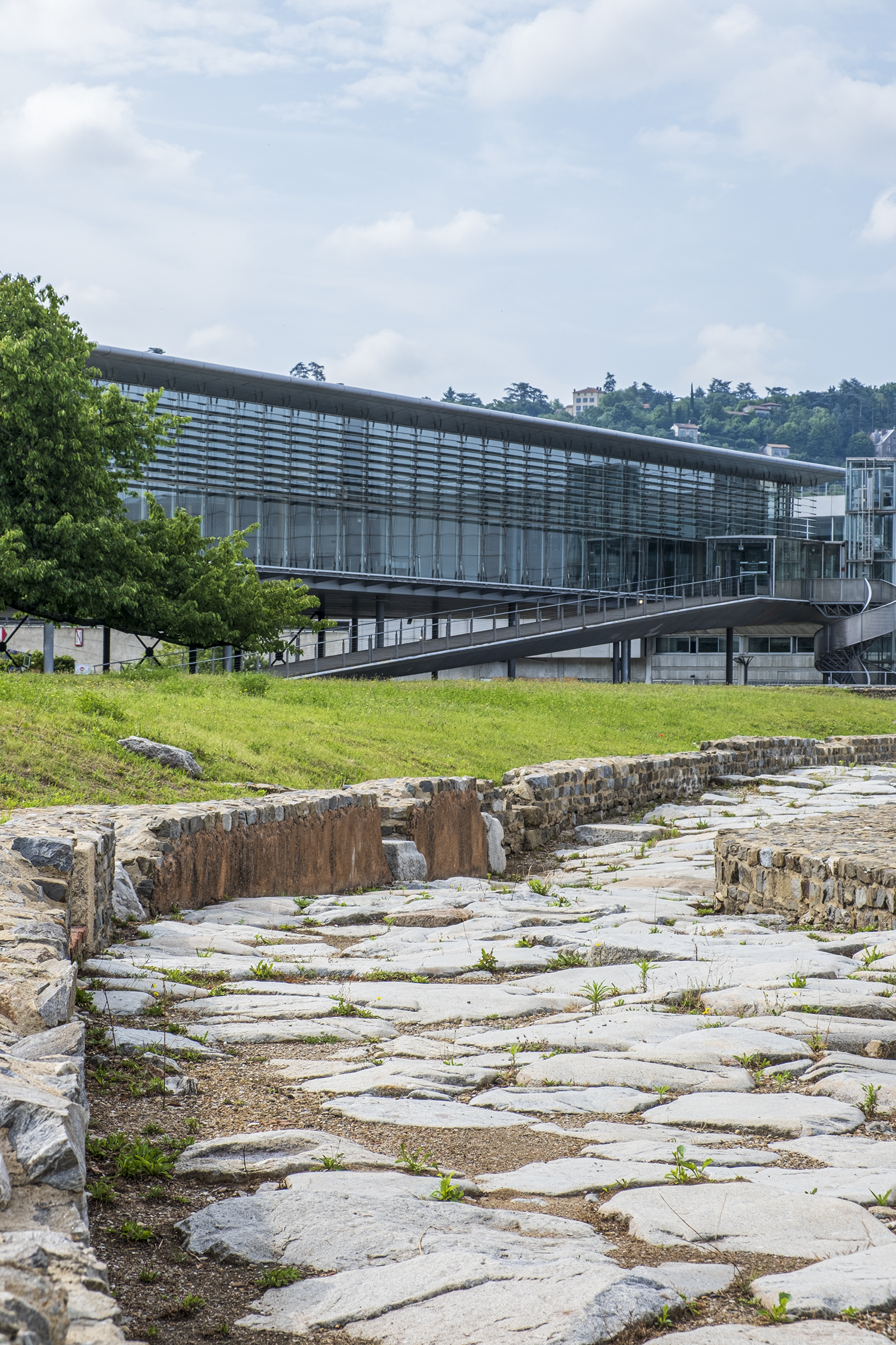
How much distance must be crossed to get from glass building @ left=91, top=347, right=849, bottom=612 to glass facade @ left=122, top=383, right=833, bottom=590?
6 cm

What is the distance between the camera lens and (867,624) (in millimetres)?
55344

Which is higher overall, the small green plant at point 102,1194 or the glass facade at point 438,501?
the glass facade at point 438,501

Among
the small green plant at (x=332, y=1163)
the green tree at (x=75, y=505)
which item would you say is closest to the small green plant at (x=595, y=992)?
the small green plant at (x=332, y=1163)

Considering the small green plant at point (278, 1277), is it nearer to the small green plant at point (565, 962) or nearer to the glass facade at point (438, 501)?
the small green plant at point (565, 962)

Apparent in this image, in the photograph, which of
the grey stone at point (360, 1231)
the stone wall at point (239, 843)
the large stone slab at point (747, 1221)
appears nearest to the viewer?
the grey stone at point (360, 1231)

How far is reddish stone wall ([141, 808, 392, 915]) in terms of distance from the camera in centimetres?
847

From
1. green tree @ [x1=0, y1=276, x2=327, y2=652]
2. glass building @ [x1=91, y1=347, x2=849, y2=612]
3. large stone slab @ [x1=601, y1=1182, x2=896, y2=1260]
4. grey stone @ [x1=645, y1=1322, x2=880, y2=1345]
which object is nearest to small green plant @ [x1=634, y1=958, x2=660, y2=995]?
large stone slab @ [x1=601, y1=1182, x2=896, y2=1260]

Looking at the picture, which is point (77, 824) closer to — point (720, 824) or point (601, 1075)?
point (601, 1075)

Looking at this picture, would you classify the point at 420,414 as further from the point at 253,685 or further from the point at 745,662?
the point at 253,685

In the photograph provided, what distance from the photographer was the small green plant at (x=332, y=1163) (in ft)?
12.0

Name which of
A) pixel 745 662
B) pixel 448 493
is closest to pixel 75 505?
pixel 448 493

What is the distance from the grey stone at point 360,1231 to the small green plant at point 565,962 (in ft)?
11.6

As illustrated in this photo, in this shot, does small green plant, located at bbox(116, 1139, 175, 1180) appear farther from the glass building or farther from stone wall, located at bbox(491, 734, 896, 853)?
the glass building

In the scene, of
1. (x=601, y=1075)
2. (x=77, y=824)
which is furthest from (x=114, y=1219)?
(x=77, y=824)
